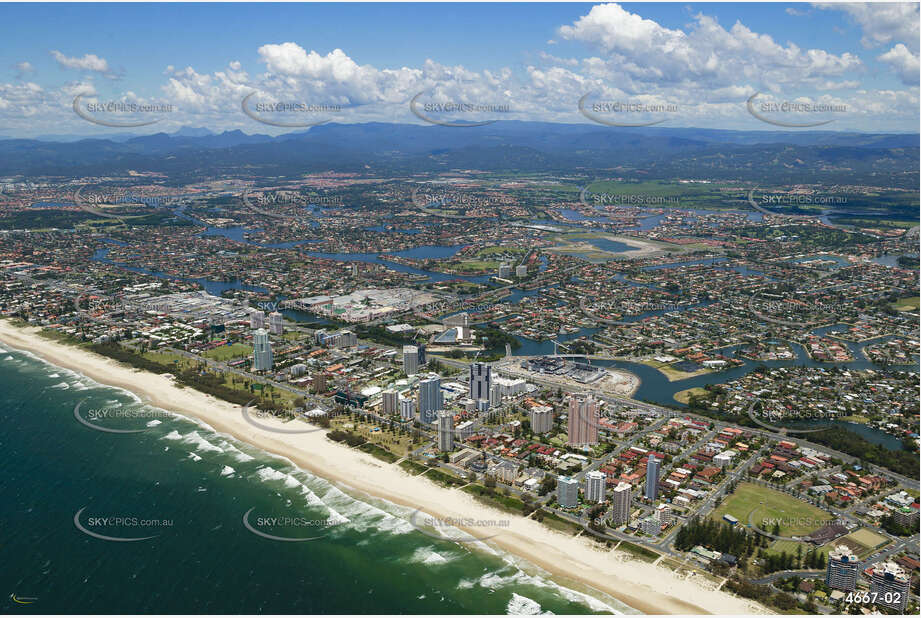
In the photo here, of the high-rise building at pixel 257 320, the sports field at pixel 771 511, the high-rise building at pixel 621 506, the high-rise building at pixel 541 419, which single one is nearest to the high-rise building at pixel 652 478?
the high-rise building at pixel 621 506

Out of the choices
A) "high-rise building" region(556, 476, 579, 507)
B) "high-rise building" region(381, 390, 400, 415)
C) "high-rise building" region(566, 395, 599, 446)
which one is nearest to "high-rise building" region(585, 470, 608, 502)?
"high-rise building" region(556, 476, 579, 507)

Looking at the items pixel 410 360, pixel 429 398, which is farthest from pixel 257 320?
pixel 429 398

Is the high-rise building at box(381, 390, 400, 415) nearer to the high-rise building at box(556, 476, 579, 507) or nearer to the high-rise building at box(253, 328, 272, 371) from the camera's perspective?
the high-rise building at box(253, 328, 272, 371)

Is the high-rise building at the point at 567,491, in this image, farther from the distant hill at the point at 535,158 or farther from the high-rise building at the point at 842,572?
the distant hill at the point at 535,158

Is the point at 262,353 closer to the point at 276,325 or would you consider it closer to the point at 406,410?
the point at 276,325

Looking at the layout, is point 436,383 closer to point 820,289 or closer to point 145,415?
point 145,415

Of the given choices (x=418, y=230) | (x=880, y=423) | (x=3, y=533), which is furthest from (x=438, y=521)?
(x=418, y=230)
